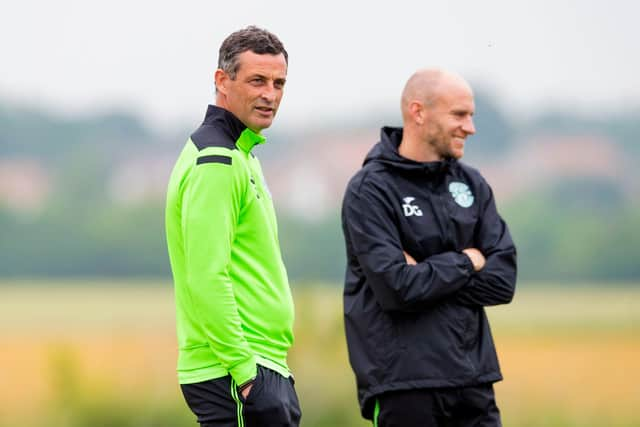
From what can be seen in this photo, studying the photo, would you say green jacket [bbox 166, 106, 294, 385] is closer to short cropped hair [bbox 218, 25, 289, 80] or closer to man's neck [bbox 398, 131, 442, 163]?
short cropped hair [bbox 218, 25, 289, 80]

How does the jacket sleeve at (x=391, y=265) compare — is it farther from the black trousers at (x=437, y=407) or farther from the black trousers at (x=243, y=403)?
the black trousers at (x=243, y=403)

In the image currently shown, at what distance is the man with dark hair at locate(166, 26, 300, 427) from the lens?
12.2 feet

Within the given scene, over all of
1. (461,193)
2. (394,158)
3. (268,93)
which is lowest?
(461,193)

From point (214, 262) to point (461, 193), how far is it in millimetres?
1230

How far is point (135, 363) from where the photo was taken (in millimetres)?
13797

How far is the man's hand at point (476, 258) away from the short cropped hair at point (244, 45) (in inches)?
42.5

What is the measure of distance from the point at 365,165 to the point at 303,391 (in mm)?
4709

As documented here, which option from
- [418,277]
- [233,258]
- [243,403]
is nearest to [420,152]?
[418,277]

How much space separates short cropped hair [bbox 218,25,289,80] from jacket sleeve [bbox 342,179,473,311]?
75cm

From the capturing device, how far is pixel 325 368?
9.16 metres

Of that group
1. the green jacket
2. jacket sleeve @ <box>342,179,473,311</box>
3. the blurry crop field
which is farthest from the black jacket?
the blurry crop field

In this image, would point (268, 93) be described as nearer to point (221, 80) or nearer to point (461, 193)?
point (221, 80)

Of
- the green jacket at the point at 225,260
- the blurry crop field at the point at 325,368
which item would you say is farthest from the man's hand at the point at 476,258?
the blurry crop field at the point at 325,368

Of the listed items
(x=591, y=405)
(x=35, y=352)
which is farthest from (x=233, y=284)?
A: (x=35, y=352)
